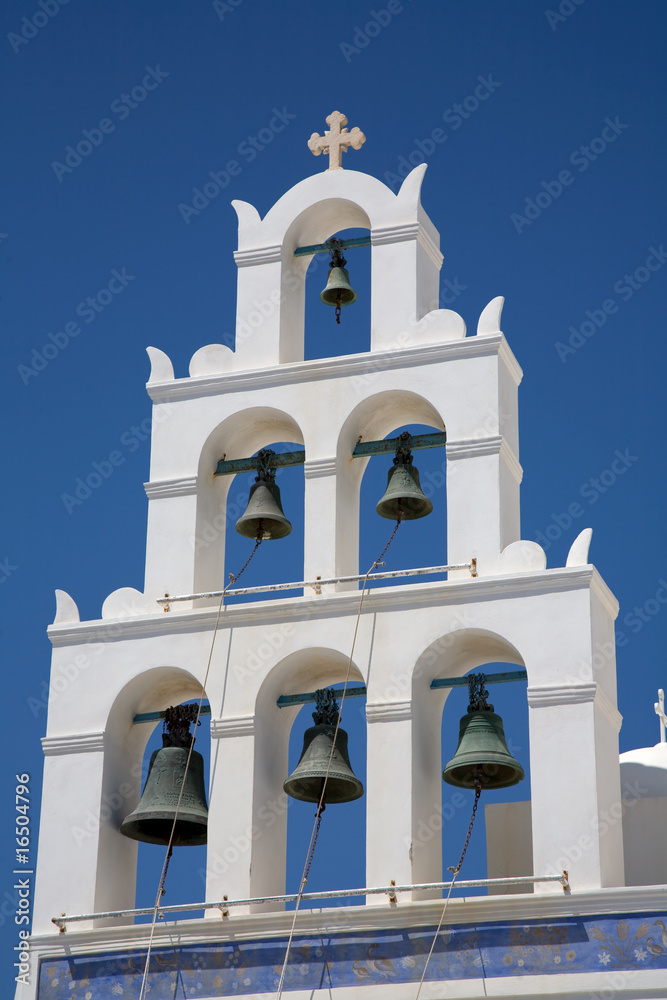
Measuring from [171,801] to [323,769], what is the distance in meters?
1.42

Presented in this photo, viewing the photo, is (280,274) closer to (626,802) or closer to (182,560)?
(182,560)

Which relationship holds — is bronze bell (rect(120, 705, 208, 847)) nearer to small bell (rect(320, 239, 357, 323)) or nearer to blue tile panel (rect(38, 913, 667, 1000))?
blue tile panel (rect(38, 913, 667, 1000))

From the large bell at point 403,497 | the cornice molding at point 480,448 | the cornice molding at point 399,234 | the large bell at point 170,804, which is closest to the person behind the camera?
the large bell at point 170,804

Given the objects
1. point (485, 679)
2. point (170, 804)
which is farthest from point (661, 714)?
point (170, 804)

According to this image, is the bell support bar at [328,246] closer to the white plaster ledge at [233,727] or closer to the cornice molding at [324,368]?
the cornice molding at [324,368]

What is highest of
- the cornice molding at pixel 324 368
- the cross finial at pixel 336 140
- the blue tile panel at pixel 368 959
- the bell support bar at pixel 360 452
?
the cross finial at pixel 336 140

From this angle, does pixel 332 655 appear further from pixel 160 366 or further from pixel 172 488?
pixel 160 366

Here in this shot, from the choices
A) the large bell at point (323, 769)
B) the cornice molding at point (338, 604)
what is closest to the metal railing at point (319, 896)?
the large bell at point (323, 769)

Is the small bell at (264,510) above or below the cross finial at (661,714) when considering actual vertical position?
above

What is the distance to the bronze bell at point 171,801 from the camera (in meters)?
19.2

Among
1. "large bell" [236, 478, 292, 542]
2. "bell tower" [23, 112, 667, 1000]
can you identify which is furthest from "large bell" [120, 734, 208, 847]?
"large bell" [236, 478, 292, 542]

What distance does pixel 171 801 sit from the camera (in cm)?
1928

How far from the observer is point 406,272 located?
68.6ft

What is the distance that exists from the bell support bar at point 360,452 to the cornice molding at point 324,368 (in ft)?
2.18
